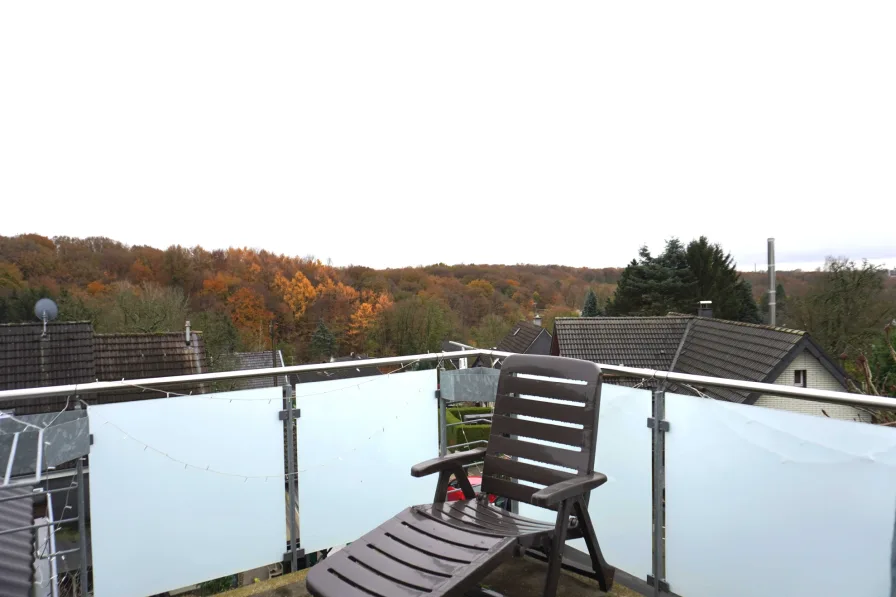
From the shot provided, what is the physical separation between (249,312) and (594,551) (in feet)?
137

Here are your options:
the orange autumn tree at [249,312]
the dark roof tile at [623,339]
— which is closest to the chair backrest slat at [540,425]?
the dark roof tile at [623,339]

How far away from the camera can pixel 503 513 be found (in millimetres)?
2346

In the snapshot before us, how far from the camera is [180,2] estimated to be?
1403cm

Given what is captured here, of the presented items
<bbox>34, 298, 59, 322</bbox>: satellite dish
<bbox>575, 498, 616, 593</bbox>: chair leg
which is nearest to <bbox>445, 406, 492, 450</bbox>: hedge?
<bbox>575, 498, 616, 593</bbox>: chair leg

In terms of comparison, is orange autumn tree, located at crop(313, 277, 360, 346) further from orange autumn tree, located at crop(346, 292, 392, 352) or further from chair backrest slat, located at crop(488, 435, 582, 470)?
chair backrest slat, located at crop(488, 435, 582, 470)

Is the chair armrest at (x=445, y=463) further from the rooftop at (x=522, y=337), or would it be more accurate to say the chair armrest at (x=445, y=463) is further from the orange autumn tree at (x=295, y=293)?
the orange autumn tree at (x=295, y=293)

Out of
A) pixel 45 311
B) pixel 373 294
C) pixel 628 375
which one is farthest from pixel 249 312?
pixel 628 375

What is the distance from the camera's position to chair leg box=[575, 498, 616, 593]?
7.10 ft

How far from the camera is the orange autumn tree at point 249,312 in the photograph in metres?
40.5

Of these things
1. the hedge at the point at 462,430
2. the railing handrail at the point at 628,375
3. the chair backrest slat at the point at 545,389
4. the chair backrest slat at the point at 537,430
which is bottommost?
the hedge at the point at 462,430

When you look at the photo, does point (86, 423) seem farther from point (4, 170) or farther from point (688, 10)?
point (4, 170)

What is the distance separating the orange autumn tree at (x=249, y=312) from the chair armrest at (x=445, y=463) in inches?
1531

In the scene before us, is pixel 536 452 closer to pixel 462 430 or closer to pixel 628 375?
pixel 628 375

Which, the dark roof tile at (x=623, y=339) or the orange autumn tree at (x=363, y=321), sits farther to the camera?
the orange autumn tree at (x=363, y=321)
